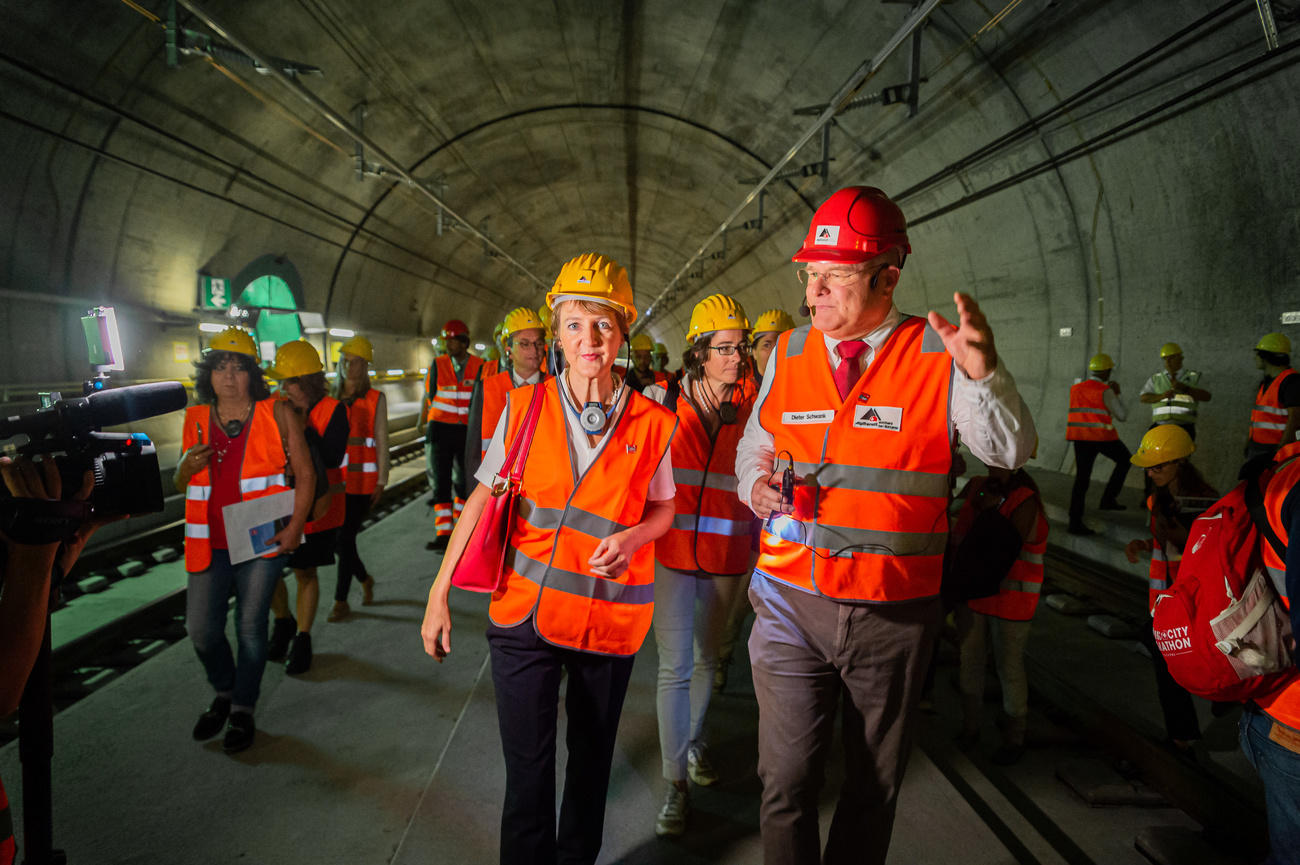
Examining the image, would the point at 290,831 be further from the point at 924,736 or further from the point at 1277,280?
the point at 1277,280

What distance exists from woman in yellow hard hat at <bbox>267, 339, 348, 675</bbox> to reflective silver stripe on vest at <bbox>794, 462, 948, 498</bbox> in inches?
141

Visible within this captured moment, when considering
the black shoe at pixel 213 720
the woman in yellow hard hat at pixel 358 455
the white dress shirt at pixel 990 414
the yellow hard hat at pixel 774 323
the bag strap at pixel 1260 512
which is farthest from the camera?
the woman in yellow hard hat at pixel 358 455

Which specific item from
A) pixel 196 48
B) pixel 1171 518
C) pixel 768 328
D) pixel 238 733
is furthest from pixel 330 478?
pixel 196 48

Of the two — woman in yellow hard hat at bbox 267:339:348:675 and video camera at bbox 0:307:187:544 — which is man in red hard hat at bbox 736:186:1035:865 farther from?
woman in yellow hard hat at bbox 267:339:348:675

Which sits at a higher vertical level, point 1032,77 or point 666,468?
point 1032,77

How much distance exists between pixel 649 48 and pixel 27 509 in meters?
12.0

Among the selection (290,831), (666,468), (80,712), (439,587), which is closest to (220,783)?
(290,831)

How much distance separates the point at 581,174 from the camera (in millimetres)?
18797

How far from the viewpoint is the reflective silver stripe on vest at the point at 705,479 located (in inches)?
125

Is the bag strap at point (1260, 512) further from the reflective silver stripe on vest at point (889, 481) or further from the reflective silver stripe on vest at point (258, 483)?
the reflective silver stripe on vest at point (258, 483)

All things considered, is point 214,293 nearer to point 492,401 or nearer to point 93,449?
point 492,401

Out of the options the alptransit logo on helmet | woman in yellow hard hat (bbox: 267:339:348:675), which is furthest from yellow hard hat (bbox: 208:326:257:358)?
the alptransit logo on helmet

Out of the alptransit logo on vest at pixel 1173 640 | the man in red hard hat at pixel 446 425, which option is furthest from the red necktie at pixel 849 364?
the man in red hard hat at pixel 446 425

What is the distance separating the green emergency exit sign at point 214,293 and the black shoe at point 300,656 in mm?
10006
